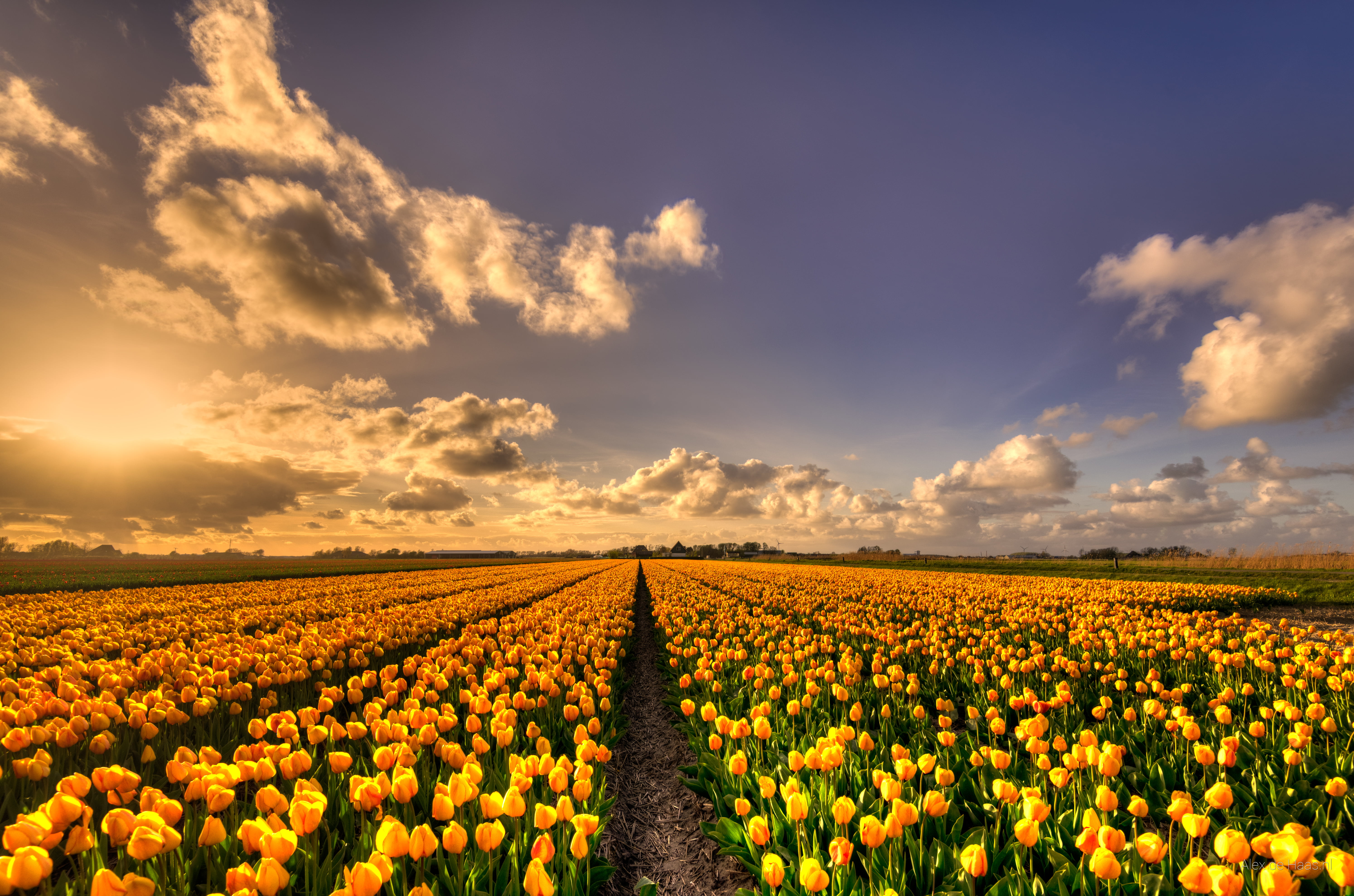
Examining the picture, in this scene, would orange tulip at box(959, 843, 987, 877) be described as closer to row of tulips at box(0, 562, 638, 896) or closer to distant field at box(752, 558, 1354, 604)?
row of tulips at box(0, 562, 638, 896)

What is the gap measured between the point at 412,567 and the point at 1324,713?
7404cm

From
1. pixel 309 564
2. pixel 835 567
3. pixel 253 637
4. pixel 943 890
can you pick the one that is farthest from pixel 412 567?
pixel 943 890

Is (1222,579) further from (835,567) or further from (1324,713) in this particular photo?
(1324,713)

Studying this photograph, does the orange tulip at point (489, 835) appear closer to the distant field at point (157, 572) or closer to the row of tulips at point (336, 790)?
the row of tulips at point (336, 790)

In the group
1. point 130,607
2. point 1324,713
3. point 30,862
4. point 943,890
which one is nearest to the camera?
point 30,862

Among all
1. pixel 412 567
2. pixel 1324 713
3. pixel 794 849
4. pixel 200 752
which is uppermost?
pixel 200 752

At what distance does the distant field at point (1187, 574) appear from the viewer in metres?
20.9

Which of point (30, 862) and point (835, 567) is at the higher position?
point (30, 862)

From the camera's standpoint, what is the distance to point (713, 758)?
5.35m

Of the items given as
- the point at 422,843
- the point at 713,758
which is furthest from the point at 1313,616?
the point at 422,843

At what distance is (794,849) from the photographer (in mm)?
3801

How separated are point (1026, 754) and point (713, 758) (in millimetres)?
3467

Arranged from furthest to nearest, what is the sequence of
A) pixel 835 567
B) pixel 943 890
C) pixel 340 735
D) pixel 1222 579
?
1. pixel 835 567
2. pixel 1222 579
3. pixel 340 735
4. pixel 943 890

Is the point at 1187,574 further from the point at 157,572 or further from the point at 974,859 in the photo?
the point at 157,572
